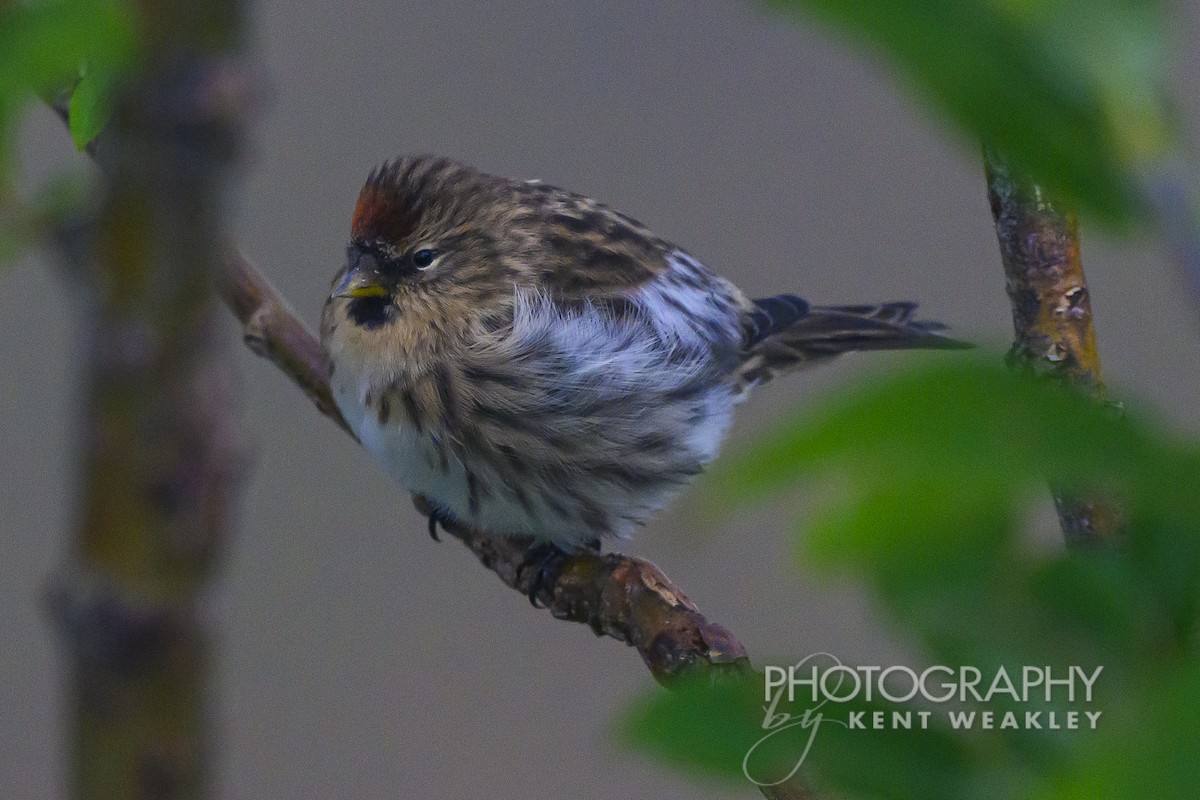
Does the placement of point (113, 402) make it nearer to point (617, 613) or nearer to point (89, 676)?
point (89, 676)

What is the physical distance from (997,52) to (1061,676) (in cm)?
15

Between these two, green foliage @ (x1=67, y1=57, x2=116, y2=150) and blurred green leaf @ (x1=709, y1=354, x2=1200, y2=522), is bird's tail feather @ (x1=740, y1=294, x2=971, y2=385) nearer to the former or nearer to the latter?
green foliage @ (x1=67, y1=57, x2=116, y2=150)

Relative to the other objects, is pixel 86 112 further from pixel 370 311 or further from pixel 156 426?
pixel 370 311

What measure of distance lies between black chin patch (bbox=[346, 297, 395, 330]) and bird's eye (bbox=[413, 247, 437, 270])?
2.5 inches

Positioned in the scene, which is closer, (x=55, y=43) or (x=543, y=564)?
(x=55, y=43)

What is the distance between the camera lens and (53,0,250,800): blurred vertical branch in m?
0.21

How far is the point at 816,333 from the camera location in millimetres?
2006

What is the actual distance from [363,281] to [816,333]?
0.71 meters

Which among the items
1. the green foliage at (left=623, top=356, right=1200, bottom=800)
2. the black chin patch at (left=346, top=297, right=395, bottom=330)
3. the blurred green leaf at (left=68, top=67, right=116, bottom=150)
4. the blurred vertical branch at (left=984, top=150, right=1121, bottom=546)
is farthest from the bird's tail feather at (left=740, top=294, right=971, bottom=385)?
the green foliage at (left=623, top=356, right=1200, bottom=800)

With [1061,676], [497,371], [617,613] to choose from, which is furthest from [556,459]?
[1061,676]

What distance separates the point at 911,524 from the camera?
0.86 feet

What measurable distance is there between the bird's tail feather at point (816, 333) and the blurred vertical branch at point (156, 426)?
1759mm

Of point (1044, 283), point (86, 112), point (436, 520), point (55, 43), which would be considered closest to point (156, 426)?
point (55, 43)

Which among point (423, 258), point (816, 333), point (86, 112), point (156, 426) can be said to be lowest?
point (156, 426)
